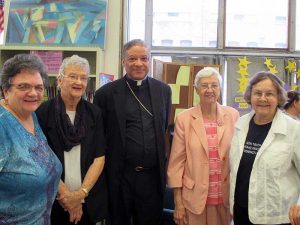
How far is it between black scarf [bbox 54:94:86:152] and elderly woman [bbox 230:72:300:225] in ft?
3.02

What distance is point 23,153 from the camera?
1418 millimetres

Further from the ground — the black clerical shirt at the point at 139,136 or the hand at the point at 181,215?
the black clerical shirt at the point at 139,136

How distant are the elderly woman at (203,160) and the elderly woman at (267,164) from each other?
0.74ft

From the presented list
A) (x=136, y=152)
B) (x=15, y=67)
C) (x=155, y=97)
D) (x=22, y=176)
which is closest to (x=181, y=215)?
(x=136, y=152)

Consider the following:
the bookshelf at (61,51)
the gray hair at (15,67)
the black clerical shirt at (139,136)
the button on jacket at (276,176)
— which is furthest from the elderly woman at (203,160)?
the bookshelf at (61,51)

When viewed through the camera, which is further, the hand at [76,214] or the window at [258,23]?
the window at [258,23]

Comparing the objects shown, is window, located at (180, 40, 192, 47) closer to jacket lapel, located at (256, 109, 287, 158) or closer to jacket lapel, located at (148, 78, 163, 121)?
jacket lapel, located at (148, 78, 163, 121)

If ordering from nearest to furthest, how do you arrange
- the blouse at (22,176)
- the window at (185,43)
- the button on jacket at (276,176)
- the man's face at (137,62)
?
the blouse at (22,176) < the button on jacket at (276,176) < the man's face at (137,62) < the window at (185,43)

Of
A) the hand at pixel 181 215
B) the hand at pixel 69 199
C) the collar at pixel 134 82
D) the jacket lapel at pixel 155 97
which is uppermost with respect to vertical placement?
the collar at pixel 134 82

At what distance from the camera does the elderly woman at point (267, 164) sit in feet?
5.77

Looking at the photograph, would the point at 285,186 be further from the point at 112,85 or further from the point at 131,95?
the point at 112,85

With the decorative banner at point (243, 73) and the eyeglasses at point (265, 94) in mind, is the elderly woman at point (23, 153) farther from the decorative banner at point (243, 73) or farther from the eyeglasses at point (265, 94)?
the decorative banner at point (243, 73)

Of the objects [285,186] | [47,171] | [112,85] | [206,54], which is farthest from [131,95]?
[206,54]

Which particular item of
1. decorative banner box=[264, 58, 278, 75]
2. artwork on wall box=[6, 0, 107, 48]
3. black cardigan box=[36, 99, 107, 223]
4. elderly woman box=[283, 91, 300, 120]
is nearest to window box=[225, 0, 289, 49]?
decorative banner box=[264, 58, 278, 75]
